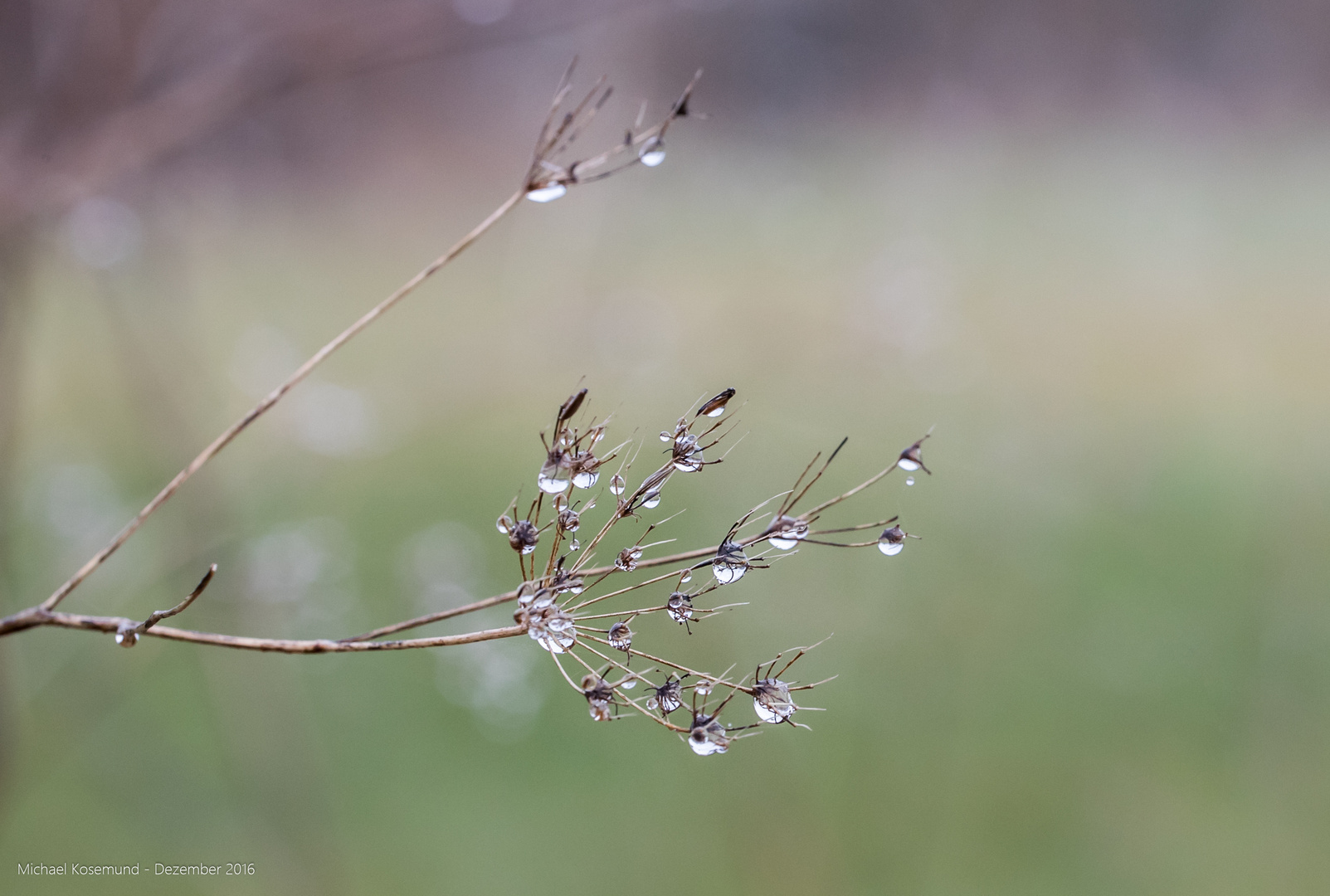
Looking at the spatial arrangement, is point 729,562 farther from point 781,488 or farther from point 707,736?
point 781,488

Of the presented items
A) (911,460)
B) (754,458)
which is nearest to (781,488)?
(754,458)

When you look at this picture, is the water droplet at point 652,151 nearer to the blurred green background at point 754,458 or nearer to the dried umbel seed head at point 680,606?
the dried umbel seed head at point 680,606

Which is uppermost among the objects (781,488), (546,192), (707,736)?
(781,488)

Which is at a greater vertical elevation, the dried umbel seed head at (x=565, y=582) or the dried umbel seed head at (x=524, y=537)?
the dried umbel seed head at (x=524, y=537)

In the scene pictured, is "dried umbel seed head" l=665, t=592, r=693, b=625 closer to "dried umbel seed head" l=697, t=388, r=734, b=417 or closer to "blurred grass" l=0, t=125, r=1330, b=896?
"dried umbel seed head" l=697, t=388, r=734, b=417

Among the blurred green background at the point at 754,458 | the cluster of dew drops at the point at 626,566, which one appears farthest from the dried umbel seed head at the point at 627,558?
the blurred green background at the point at 754,458
